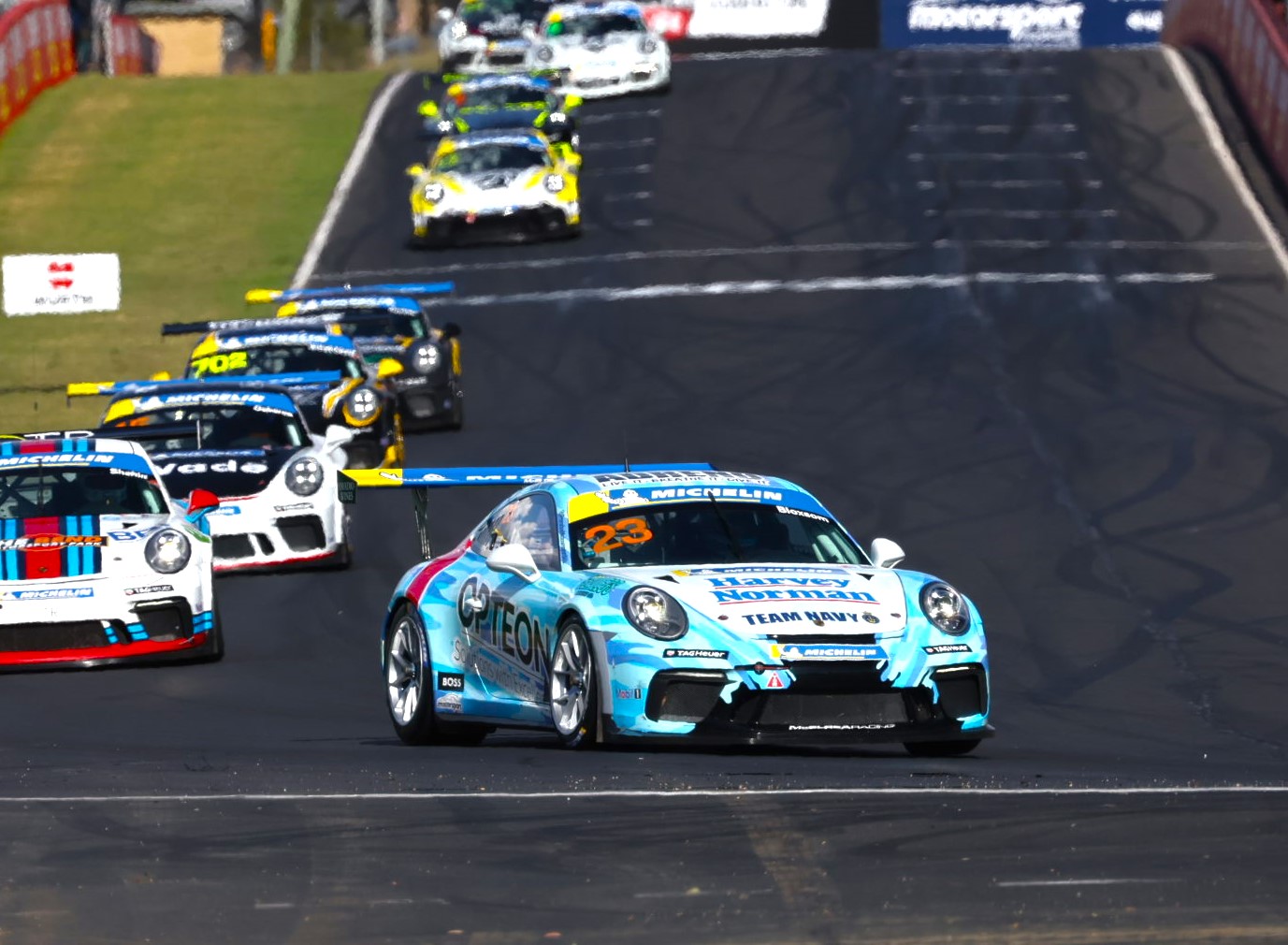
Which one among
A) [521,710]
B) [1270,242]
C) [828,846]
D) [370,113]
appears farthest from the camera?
[370,113]

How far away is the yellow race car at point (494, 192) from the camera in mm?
32125

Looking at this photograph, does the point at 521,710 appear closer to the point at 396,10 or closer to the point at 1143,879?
the point at 1143,879

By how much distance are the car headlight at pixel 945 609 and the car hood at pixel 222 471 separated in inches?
302

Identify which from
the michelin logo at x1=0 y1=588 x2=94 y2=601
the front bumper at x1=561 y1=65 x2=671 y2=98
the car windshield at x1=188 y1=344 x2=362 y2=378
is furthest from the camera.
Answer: the front bumper at x1=561 y1=65 x2=671 y2=98

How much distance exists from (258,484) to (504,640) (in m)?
6.63

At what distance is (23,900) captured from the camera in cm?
726

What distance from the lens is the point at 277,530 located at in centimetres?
1733

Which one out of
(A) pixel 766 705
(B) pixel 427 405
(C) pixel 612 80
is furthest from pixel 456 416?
(C) pixel 612 80

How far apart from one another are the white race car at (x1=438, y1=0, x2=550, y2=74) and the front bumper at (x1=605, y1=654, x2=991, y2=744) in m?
32.0

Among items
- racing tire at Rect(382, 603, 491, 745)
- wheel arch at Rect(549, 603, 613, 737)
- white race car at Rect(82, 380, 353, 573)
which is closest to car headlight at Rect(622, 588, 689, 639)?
wheel arch at Rect(549, 603, 613, 737)

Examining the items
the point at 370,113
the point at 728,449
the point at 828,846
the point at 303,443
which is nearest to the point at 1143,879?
the point at 828,846

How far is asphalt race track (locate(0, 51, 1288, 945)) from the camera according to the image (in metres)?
7.29

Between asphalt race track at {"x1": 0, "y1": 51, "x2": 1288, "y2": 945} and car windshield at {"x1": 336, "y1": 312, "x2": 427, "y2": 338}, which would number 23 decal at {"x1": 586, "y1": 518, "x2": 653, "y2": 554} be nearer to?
asphalt race track at {"x1": 0, "y1": 51, "x2": 1288, "y2": 945}

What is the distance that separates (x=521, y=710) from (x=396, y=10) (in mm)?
97033
